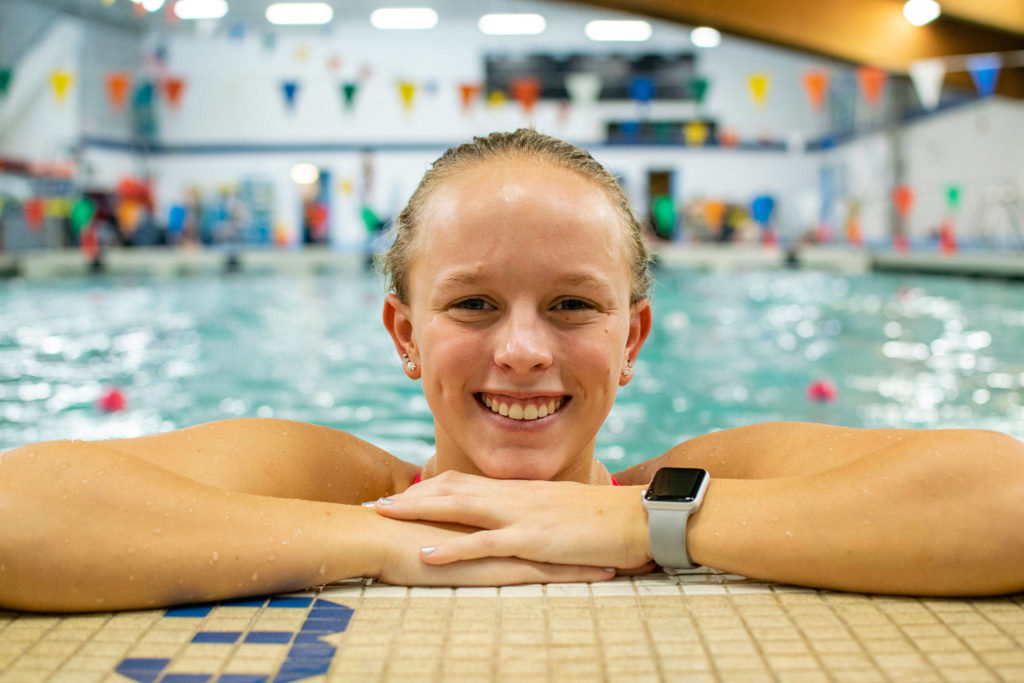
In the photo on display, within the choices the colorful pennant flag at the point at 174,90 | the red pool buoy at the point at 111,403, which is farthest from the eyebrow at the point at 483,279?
the colorful pennant flag at the point at 174,90

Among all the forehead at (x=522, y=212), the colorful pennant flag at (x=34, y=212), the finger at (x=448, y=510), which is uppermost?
the colorful pennant flag at (x=34, y=212)

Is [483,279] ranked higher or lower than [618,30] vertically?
lower

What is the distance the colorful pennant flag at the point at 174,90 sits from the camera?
15.6m

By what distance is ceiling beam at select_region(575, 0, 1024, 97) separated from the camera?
307 inches

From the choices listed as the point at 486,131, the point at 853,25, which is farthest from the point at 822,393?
the point at 486,131

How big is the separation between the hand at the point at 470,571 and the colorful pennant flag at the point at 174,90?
1576 centimetres

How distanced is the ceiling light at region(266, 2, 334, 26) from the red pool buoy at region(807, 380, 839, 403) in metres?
14.5

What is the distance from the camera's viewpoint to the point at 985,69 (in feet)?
28.5

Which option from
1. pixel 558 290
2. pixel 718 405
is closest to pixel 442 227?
Answer: pixel 558 290

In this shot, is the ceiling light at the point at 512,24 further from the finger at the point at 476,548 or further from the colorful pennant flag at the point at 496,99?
the finger at the point at 476,548

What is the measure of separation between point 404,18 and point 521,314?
58.1ft

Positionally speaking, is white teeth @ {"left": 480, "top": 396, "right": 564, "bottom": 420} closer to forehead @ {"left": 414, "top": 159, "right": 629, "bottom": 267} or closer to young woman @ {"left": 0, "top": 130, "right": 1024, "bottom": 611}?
young woman @ {"left": 0, "top": 130, "right": 1024, "bottom": 611}

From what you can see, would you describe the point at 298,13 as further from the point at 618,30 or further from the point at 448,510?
the point at 448,510

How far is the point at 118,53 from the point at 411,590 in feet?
62.4
